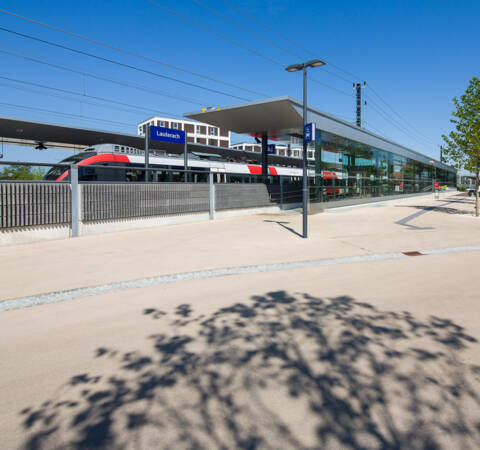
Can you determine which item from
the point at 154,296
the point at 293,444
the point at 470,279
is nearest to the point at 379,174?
the point at 470,279

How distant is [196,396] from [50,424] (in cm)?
98

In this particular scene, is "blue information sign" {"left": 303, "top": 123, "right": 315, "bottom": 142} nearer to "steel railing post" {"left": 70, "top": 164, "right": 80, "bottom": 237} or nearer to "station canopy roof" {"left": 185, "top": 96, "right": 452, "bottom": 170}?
"station canopy roof" {"left": 185, "top": 96, "right": 452, "bottom": 170}

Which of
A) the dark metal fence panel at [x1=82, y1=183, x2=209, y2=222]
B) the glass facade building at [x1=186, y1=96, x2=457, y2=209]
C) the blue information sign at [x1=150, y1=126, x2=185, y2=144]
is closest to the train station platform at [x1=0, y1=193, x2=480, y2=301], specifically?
the dark metal fence panel at [x1=82, y1=183, x2=209, y2=222]

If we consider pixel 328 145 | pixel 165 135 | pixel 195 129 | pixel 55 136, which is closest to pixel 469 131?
pixel 328 145

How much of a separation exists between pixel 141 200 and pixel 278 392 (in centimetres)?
1074

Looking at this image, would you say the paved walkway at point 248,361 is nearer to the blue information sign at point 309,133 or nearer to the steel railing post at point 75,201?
the steel railing post at point 75,201

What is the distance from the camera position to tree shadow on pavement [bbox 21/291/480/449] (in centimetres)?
202

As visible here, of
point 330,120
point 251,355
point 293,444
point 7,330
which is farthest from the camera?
point 330,120

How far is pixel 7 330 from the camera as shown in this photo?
12.1ft

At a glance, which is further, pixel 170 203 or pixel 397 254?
pixel 170 203

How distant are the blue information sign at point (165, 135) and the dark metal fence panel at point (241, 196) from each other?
306cm

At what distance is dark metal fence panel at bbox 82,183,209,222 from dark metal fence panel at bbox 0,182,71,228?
2.28ft

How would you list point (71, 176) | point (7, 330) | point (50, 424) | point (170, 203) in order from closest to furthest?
1. point (50, 424)
2. point (7, 330)
3. point (71, 176)
4. point (170, 203)

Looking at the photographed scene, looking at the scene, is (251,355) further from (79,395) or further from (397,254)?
(397,254)
